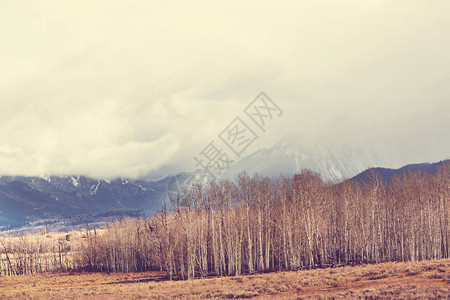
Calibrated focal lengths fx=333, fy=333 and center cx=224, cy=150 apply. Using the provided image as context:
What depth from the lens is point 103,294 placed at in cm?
5181

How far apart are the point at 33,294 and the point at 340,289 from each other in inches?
1943

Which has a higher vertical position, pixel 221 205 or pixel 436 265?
pixel 221 205

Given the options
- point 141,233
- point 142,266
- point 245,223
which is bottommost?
point 142,266

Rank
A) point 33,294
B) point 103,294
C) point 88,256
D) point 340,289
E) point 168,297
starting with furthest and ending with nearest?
point 88,256, point 33,294, point 103,294, point 168,297, point 340,289

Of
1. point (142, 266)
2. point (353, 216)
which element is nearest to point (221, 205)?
point (353, 216)

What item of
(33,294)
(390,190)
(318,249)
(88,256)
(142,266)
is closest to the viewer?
(33,294)

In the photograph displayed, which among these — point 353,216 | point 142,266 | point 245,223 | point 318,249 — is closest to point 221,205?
point 245,223

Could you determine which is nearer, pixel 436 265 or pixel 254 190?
pixel 436 265

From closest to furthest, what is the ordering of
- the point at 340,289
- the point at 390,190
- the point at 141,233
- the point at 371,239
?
the point at 340,289 < the point at 371,239 < the point at 390,190 < the point at 141,233

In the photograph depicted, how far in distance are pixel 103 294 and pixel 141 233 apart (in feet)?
244

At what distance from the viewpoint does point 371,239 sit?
256ft

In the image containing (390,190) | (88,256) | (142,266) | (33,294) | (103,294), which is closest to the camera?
(103,294)

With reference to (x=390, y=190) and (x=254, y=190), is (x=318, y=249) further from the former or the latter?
(x=390, y=190)

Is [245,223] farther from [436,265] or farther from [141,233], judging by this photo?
[141,233]
